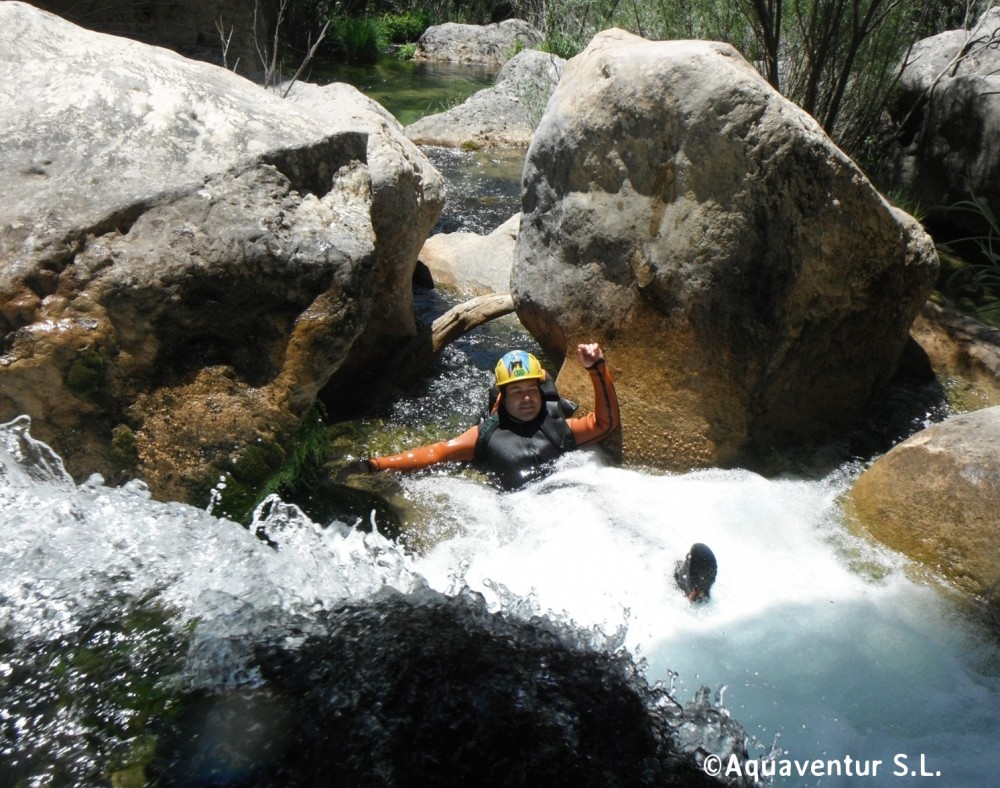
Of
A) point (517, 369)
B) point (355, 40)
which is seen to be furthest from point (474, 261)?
point (355, 40)

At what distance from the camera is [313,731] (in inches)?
84.3

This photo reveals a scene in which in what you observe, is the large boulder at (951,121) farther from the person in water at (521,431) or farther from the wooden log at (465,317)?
the person in water at (521,431)

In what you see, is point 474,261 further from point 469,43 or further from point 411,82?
point 469,43

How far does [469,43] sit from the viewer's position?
20.1m

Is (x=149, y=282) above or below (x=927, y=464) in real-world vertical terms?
above

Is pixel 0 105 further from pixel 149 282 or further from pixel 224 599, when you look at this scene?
pixel 224 599

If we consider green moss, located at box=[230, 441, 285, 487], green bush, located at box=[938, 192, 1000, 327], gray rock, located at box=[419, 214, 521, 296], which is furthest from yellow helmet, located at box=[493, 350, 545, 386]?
green bush, located at box=[938, 192, 1000, 327]

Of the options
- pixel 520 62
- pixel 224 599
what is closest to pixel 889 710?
pixel 224 599

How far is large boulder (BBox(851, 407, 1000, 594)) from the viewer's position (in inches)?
133

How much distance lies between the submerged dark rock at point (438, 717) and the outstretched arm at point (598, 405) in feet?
5.61

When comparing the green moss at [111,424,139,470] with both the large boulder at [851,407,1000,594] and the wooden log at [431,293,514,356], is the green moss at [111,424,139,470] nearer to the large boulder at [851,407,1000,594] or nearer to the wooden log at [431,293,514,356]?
the wooden log at [431,293,514,356]

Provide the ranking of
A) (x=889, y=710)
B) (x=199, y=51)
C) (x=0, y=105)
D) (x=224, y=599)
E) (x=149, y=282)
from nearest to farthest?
(x=224, y=599)
(x=889, y=710)
(x=149, y=282)
(x=0, y=105)
(x=199, y=51)

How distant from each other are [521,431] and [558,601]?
4.00ft

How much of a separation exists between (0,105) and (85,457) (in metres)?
1.40
